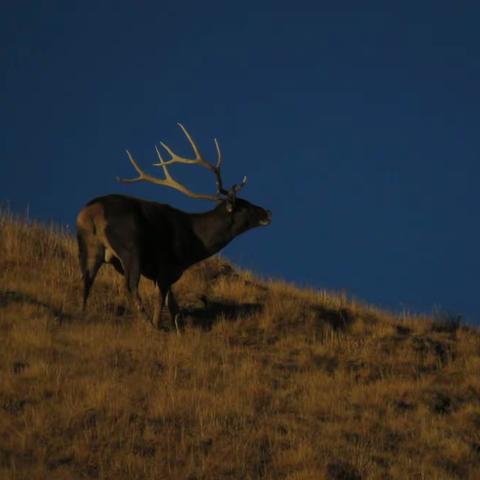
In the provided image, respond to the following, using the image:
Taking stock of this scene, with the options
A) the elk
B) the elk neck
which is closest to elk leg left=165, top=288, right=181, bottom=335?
the elk

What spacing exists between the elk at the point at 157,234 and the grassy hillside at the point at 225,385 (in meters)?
0.63

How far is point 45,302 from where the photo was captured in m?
15.5

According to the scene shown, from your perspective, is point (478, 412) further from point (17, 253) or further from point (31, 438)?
point (17, 253)

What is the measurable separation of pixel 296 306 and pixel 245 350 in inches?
113

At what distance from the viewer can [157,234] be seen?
16.2m

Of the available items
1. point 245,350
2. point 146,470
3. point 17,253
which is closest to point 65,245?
point 17,253

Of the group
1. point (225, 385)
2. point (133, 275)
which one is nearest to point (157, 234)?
point (133, 275)

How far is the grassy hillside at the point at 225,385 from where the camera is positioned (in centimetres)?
992

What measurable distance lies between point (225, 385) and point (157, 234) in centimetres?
445

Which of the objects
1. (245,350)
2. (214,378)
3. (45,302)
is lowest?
(214,378)

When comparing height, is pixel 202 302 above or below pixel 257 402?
above

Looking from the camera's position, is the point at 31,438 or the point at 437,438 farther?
the point at 437,438

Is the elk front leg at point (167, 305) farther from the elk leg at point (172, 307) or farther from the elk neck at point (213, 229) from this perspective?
the elk neck at point (213, 229)

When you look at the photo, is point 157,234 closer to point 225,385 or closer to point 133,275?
point 133,275
